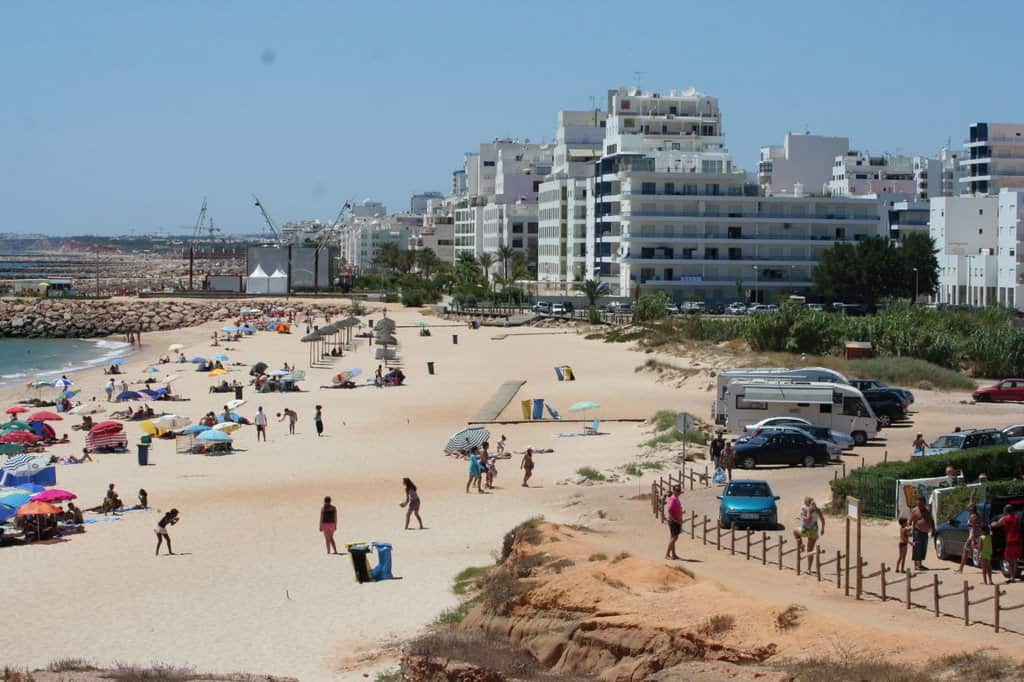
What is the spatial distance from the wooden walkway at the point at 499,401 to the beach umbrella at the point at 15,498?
15717 mm

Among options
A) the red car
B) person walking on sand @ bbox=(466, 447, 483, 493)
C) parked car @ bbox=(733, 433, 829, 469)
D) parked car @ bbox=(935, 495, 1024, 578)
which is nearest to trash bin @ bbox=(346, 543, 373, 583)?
person walking on sand @ bbox=(466, 447, 483, 493)

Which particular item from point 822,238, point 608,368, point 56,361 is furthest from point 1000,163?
point 56,361

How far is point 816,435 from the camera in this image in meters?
28.4

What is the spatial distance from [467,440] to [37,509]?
1095cm

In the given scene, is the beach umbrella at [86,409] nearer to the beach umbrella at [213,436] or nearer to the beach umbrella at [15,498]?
the beach umbrella at [213,436]

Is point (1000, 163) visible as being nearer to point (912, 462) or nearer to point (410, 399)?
point (410, 399)

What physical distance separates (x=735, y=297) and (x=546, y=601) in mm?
68798

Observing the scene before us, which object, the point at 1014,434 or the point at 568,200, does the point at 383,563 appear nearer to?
the point at 1014,434

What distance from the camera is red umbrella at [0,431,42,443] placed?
3406 centimetres

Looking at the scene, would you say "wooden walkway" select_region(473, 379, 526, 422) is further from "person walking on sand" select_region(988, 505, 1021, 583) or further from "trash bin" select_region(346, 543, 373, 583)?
"person walking on sand" select_region(988, 505, 1021, 583)

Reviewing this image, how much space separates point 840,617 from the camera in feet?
45.3

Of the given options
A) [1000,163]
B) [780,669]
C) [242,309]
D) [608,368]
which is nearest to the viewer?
[780,669]

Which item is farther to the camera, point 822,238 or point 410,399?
point 822,238

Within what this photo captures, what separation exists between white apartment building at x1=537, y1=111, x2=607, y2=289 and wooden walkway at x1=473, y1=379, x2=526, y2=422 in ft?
161
